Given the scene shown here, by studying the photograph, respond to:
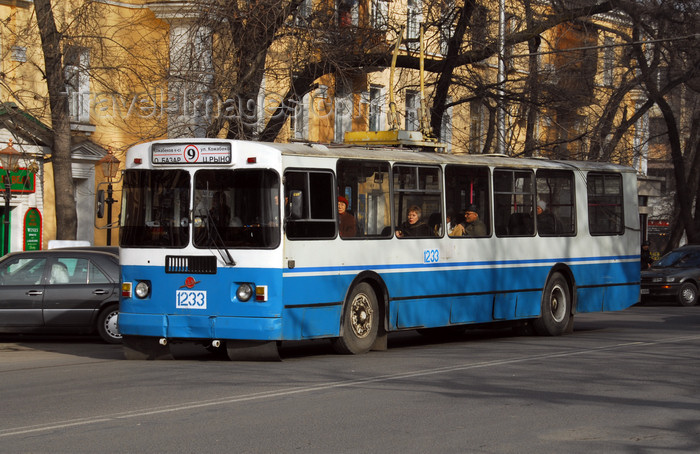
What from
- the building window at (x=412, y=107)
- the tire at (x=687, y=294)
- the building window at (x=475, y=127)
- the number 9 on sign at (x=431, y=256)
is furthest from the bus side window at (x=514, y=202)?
the building window at (x=475, y=127)

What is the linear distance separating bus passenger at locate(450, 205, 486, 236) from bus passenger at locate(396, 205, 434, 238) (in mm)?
730

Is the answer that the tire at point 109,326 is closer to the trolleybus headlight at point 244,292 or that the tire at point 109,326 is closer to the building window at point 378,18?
the trolleybus headlight at point 244,292

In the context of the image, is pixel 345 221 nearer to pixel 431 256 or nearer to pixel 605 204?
pixel 431 256

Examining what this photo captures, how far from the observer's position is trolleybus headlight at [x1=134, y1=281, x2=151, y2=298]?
539 inches

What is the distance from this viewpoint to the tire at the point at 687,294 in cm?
3034

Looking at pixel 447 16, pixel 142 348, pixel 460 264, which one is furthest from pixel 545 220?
pixel 447 16

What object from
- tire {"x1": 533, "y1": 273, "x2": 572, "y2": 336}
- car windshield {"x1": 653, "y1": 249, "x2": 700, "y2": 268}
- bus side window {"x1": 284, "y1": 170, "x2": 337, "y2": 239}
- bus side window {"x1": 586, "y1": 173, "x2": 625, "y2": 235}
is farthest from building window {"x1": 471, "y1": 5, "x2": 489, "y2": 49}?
bus side window {"x1": 284, "y1": 170, "x2": 337, "y2": 239}

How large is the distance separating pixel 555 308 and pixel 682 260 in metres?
14.5

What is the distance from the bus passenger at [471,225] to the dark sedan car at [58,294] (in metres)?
5.11

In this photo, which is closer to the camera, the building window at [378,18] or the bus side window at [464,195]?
the bus side window at [464,195]

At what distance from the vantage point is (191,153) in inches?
537

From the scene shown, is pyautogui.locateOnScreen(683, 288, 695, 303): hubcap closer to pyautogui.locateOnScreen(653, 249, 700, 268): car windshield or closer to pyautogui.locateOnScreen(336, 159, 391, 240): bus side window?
pyautogui.locateOnScreen(653, 249, 700, 268): car windshield

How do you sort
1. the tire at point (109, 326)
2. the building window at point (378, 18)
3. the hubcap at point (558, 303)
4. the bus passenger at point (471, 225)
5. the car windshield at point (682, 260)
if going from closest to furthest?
the bus passenger at point (471, 225) → the tire at point (109, 326) → the hubcap at point (558, 303) → the building window at point (378, 18) → the car windshield at point (682, 260)

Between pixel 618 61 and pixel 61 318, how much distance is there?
23.0m
